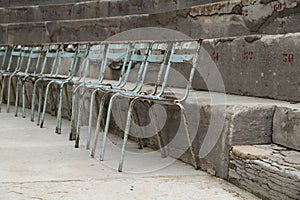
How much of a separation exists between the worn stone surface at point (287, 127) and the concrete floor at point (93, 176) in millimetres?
337

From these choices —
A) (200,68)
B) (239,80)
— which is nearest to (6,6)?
(200,68)

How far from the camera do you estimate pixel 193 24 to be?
→ 4.14 m

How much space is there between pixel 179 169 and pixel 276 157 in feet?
2.27

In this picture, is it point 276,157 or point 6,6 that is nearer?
point 276,157

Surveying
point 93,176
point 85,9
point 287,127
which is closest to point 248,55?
point 287,127

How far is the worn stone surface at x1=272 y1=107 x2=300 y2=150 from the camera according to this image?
230 cm

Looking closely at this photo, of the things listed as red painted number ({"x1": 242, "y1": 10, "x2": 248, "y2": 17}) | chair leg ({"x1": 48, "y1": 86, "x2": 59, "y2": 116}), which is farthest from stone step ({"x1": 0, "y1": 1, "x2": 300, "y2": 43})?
chair leg ({"x1": 48, "y1": 86, "x2": 59, "y2": 116})

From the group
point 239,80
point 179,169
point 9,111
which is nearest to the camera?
point 179,169

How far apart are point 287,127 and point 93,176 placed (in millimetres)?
1012

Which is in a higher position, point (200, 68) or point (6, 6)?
point (6, 6)

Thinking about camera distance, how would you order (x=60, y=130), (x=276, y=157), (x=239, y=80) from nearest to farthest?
(x=276, y=157) → (x=239, y=80) → (x=60, y=130)

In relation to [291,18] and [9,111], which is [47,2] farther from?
[291,18]

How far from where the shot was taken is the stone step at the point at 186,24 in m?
3.18

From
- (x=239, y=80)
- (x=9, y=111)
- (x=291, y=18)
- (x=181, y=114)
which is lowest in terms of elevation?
(x=9, y=111)
